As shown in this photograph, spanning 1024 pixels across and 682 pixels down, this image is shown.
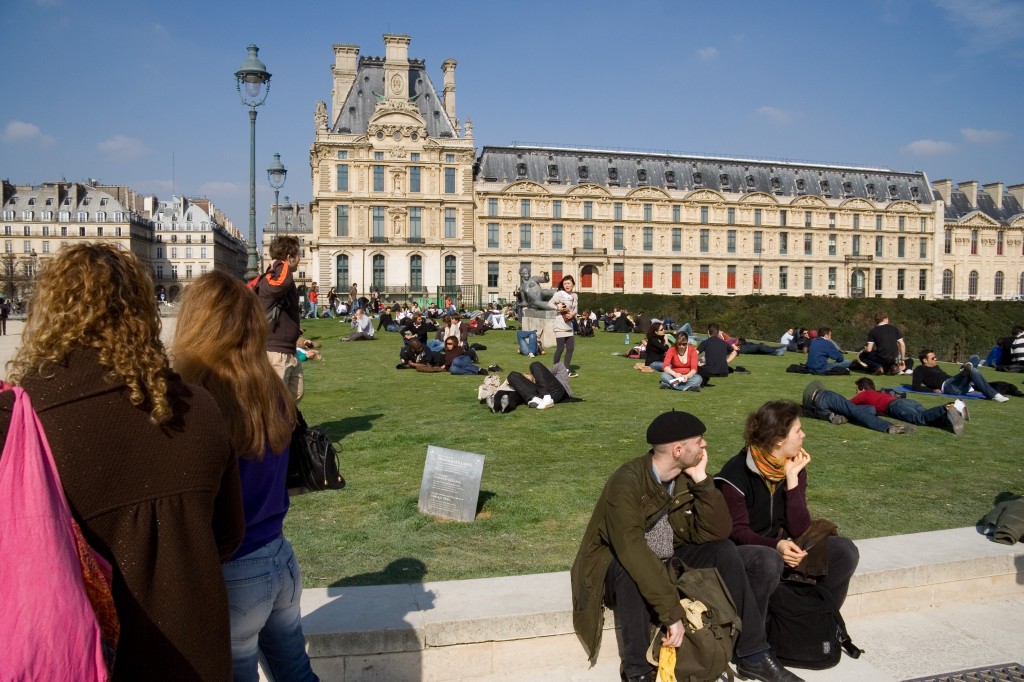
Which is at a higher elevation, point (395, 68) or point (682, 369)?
point (395, 68)

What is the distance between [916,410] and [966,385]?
3973 millimetres

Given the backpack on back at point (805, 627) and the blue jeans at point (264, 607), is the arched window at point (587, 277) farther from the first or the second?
the blue jeans at point (264, 607)

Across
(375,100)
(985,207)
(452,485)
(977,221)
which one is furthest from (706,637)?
(985,207)

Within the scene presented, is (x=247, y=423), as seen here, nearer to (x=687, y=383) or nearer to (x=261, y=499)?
(x=261, y=499)

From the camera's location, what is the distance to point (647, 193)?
224ft

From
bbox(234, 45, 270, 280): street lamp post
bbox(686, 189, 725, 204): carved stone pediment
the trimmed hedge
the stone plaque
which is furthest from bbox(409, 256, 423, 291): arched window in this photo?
the stone plaque

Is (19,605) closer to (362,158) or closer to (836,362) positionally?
(836,362)

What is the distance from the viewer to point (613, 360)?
17.8 metres

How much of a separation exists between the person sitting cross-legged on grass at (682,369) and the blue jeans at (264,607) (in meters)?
10.4

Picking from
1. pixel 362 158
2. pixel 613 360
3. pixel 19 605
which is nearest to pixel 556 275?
pixel 362 158

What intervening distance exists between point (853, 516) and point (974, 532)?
84 centimetres

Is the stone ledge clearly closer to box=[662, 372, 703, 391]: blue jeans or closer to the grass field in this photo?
the grass field

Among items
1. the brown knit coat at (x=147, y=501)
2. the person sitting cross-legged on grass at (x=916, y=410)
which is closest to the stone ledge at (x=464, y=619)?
the brown knit coat at (x=147, y=501)

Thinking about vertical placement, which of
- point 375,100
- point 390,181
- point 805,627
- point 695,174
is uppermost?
point 375,100
